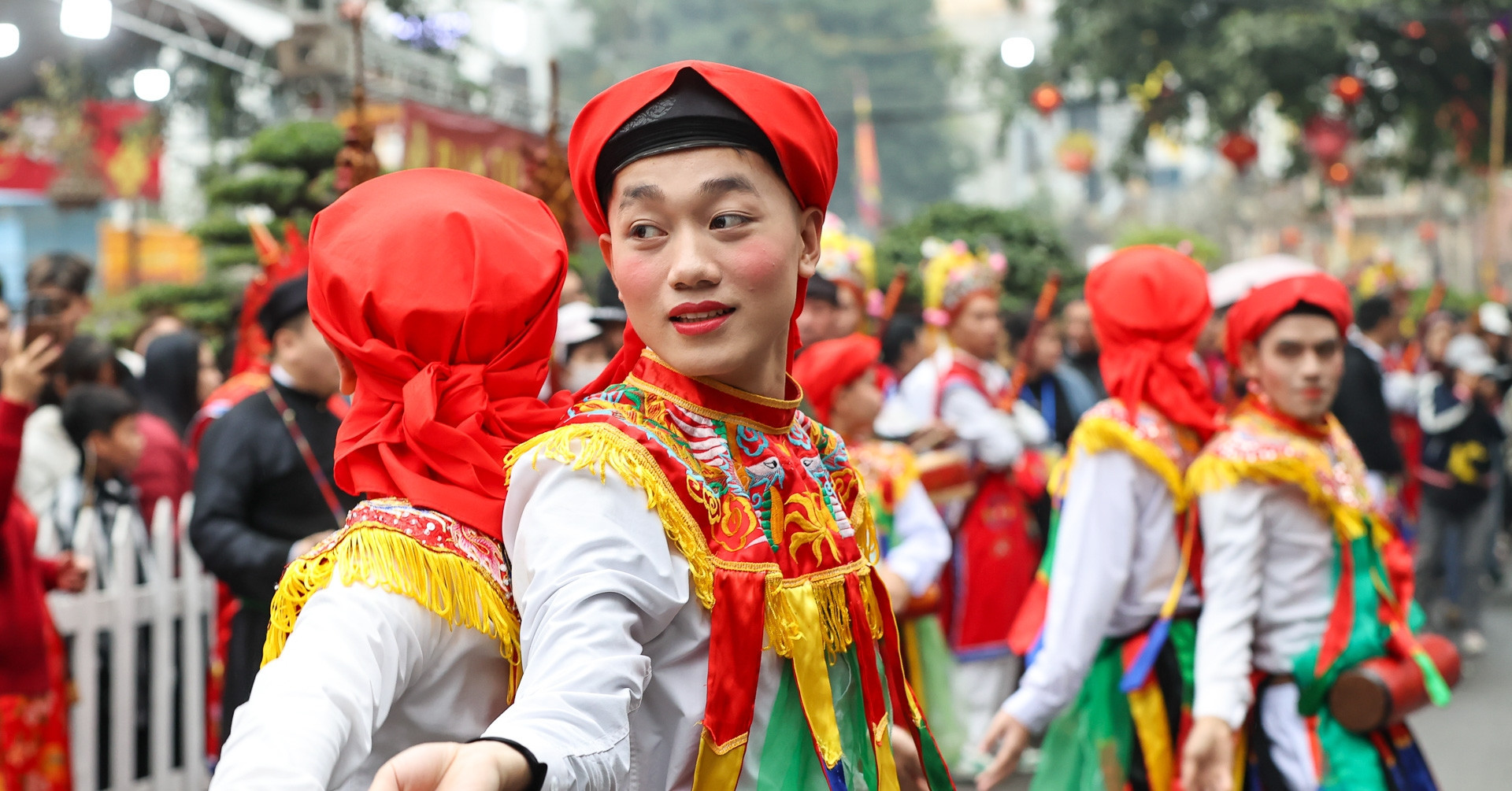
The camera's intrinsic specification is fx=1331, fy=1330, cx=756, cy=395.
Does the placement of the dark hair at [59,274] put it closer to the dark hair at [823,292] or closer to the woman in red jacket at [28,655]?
the woman in red jacket at [28,655]

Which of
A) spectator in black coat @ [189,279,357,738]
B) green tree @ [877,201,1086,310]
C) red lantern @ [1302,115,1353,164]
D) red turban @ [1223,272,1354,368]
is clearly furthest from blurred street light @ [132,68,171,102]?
red turban @ [1223,272,1354,368]

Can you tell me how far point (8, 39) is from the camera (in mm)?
15055

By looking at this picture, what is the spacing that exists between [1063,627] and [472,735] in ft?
6.49

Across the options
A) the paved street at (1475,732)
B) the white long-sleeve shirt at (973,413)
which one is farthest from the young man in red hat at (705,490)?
the white long-sleeve shirt at (973,413)

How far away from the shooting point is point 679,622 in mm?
1773

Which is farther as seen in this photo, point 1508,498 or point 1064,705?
point 1508,498

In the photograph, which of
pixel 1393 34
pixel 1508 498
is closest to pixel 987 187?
pixel 1393 34

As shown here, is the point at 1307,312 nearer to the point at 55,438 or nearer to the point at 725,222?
the point at 725,222

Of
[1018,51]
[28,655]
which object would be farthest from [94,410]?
[1018,51]

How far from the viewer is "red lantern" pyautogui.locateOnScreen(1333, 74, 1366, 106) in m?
14.9

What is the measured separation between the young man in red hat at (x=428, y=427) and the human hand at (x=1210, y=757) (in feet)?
5.93

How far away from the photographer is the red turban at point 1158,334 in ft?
12.2

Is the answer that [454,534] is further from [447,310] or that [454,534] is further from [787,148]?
[787,148]

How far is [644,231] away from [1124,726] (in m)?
2.44
